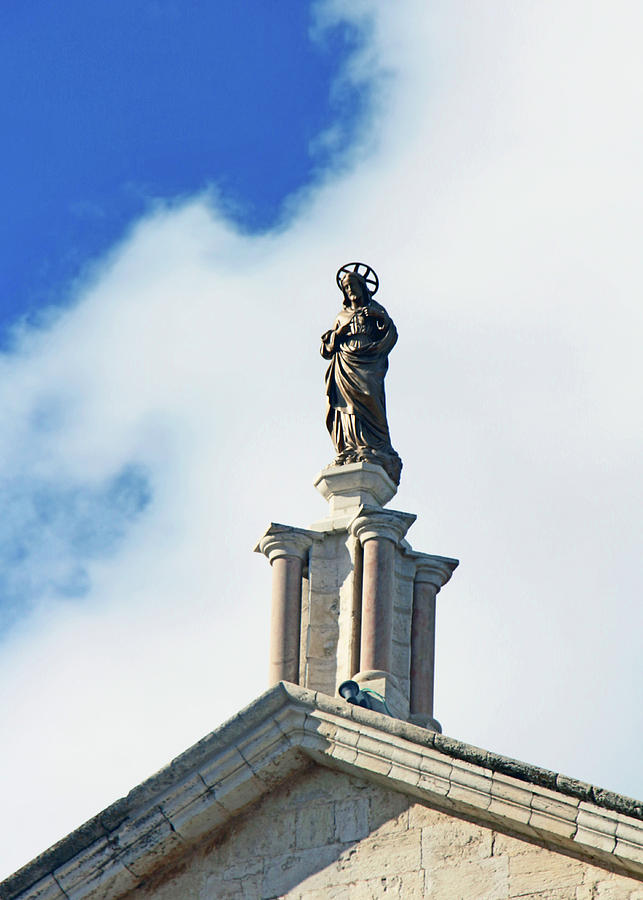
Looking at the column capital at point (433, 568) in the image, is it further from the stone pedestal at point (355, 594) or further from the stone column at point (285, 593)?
the stone column at point (285, 593)

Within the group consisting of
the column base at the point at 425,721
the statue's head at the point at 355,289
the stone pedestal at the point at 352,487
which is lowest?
the column base at the point at 425,721

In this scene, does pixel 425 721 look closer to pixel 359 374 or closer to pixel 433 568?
pixel 433 568

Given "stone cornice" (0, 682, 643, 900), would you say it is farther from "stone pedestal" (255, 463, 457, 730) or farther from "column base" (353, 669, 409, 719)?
"stone pedestal" (255, 463, 457, 730)

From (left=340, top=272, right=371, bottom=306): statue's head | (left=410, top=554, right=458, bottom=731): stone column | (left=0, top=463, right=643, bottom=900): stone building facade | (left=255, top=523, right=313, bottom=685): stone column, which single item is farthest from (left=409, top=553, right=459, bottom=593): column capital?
(left=0, top=463, right=643, bottom=900): stone building facade

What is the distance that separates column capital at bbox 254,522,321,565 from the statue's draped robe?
2.70 feet

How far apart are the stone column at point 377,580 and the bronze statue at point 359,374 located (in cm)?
70

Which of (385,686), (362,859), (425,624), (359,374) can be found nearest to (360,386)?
(359,374)

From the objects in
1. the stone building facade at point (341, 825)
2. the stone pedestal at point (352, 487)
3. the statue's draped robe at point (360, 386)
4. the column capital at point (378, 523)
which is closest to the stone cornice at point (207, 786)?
the stone building facade at point (341, 825)

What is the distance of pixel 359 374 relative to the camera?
24.2 metres

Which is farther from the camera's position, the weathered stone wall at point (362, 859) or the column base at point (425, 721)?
the column base at point (425, 721)

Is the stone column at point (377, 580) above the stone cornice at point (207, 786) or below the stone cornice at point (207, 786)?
above

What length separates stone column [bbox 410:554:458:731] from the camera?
74.6 feet

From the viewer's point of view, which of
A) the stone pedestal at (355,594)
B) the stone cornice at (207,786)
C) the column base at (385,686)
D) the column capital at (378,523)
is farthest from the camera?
the column capital at (378,523)

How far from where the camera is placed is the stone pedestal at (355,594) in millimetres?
22672
